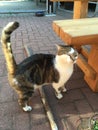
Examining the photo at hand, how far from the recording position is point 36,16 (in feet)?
19.2

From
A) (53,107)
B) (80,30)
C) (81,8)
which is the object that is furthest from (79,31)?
(81,8)

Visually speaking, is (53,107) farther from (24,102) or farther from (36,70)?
(36,70)

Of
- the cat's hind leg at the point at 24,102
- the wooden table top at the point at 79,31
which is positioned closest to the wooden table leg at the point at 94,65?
the wooden table top at the point at 79,31

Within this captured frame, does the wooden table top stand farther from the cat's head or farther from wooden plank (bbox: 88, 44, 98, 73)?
wooden plank (bbox: 88, 44, 98, 73)

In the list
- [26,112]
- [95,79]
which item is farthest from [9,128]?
[95,79]

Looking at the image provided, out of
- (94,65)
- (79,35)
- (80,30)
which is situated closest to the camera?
(79,35)

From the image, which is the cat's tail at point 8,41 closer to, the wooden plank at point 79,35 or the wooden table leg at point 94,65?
the wooden plank at point 79,35

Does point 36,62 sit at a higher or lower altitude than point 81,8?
lower

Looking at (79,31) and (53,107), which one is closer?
(79,31)

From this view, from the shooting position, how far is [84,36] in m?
1.34

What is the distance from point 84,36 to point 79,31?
0.35ft

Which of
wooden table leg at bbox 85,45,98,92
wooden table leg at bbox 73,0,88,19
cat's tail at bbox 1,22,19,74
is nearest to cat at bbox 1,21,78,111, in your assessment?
cat's tail at bbox 1,22,19,74

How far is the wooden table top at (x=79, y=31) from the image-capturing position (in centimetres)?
133

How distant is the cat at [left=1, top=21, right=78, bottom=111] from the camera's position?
5.03 ft
